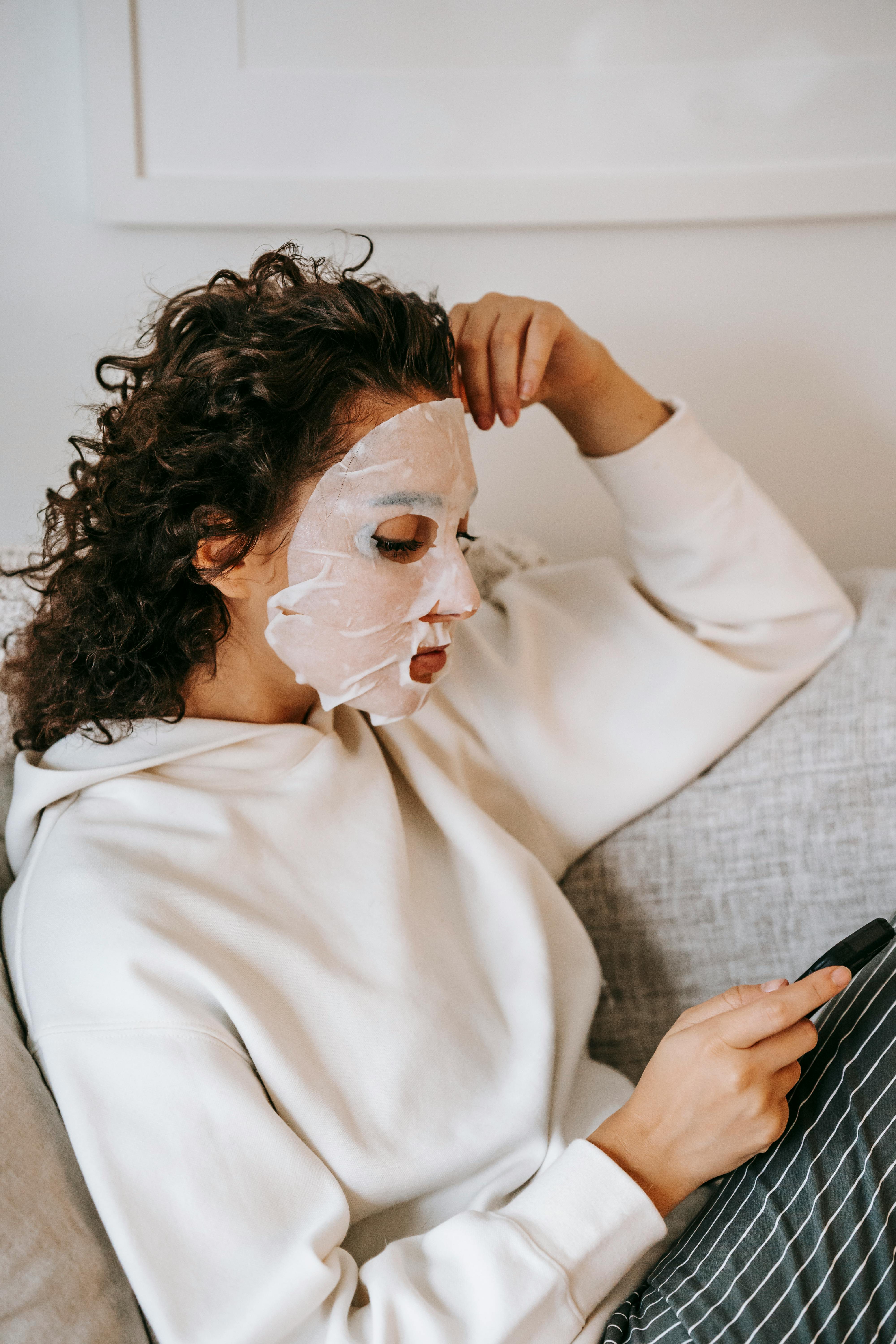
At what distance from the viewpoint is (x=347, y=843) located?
0.87 metres

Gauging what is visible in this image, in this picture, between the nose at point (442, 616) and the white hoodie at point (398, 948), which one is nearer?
the white hoodie at point (398, 948)

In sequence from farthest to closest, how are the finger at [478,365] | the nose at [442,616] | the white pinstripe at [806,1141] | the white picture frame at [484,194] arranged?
the white picture frame at [484,194], the finger at [478,365], the nose at [442,616], the white pinstripe at [806,1141]

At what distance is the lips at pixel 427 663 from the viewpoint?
828mm

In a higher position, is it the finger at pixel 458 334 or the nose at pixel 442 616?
the finger at pixel 458 334

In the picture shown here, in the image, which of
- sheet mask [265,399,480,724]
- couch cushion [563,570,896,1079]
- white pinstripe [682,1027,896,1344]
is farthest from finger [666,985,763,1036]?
sheet mask [265,399,480,724]

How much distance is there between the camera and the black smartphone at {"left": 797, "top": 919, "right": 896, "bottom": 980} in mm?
721

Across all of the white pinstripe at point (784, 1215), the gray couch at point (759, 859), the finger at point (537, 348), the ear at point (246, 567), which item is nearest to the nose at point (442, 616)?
the ear at point (246, 567)

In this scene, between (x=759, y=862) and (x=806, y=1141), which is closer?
(x=806, y=1141)

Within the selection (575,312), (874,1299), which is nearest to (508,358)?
(575,312)

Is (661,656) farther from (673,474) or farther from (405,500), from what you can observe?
(405,500)

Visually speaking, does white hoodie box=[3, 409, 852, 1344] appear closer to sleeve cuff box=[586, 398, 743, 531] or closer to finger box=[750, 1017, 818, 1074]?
sleeve cuff box=[586, 398, 743, 531]

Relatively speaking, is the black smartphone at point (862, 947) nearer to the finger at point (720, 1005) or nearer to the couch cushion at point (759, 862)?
the finger at point (720, 1005)

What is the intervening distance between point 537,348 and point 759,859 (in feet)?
1.80

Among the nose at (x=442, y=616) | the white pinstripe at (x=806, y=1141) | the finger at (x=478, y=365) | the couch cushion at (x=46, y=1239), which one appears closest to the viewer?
the couch cushion at (x=46, y=1239)
